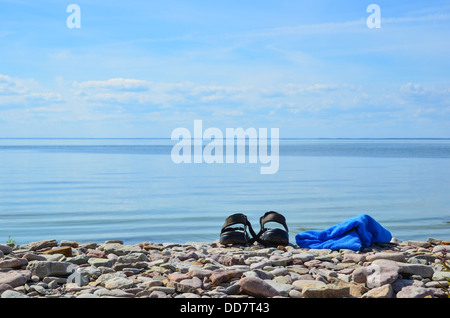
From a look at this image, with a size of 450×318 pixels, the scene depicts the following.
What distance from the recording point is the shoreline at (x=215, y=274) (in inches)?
137

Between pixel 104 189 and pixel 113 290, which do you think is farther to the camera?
pixel 104 189

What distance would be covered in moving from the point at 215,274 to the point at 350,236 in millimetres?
2079

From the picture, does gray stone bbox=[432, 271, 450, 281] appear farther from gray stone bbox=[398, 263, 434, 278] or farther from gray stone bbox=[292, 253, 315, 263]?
gray stone bbox=[292, 253, 315, 263]

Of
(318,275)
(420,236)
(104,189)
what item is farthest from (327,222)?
(104,189)

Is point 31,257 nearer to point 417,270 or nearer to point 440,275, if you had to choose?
point 417,270

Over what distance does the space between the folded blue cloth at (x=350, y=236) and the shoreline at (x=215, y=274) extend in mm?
249

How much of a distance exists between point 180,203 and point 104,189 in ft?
10.4

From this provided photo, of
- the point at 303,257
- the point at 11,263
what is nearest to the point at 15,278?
the point at 11,263

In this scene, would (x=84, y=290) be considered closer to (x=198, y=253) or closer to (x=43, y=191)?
(x=198, y=253)

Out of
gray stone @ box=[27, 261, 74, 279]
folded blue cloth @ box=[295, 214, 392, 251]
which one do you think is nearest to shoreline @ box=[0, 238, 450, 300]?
gray stone @ box=[27, 261, 74, 279]

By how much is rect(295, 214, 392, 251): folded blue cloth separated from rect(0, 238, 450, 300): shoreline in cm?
25

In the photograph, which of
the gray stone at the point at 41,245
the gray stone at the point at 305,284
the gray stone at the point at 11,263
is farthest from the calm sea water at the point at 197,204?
the gray stone at the point at 305,284
